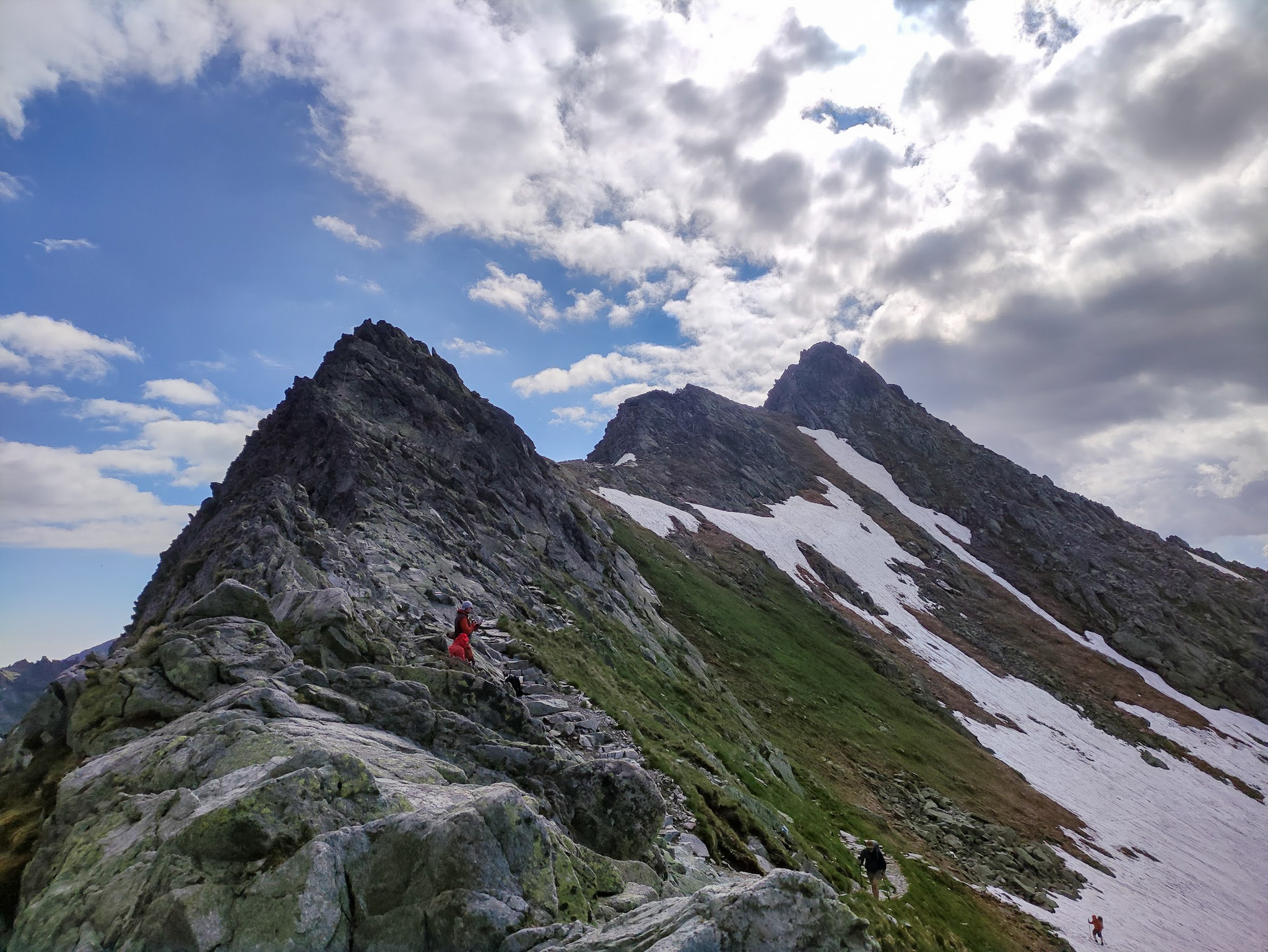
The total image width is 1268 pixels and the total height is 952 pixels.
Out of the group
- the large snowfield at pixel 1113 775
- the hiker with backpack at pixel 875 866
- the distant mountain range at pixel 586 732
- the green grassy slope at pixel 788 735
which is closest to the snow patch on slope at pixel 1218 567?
the distant mountain range at pixel 586 732

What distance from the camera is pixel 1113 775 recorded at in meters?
58.8

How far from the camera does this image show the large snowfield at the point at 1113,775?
38062 millimetres

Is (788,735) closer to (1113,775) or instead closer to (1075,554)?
(1113,775)

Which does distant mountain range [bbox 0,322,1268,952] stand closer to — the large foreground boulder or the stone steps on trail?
the large foreground boulder

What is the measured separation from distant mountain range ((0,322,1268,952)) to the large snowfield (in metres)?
0.42

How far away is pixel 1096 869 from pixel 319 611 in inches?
1963

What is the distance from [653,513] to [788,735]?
1678 inches

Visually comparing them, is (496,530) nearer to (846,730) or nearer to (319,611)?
(319,611)

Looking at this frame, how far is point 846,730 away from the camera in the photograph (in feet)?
151

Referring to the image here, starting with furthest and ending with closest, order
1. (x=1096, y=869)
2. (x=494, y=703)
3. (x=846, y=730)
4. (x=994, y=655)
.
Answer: (x=994, y=655), (x=846, y=730), (x=1096, y=869), (x=494, y=703)

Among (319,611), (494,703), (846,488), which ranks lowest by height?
(494,703)

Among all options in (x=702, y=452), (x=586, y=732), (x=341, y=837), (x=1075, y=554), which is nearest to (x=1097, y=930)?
(x=586, y=732)

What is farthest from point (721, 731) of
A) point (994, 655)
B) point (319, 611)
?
point (994, 655)

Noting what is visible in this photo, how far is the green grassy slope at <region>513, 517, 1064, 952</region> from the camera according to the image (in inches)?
885
